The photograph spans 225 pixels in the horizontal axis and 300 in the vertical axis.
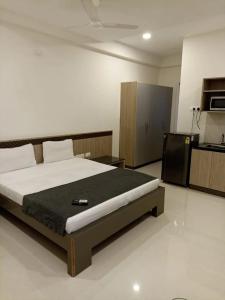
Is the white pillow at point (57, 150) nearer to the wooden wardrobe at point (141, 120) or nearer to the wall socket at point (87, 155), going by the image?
the wall socket at point (87, 155)

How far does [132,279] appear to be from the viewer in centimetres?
198

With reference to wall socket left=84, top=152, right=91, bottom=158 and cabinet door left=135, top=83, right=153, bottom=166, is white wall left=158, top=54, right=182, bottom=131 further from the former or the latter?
wall socket left=84, top=152, right=91, bottom=158

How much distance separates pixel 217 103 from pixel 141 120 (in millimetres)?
1775

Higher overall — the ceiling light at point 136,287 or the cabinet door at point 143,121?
the cabinet door at point 143,121

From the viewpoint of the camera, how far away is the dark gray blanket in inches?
82.4

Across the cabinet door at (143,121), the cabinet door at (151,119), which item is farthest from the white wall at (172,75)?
the cabinet door at (143,121)

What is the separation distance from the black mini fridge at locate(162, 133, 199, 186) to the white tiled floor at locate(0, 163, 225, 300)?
1.28m

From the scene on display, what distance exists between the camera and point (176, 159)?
13.8 feet

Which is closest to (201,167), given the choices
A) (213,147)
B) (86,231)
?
(213,147)

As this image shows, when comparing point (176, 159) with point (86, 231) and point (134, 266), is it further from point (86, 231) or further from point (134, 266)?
point (86, 231)

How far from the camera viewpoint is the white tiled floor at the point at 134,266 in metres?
1.84

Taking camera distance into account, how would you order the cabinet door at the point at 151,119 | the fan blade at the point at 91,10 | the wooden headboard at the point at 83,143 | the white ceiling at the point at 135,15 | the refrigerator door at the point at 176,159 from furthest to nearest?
1. the cabinet door at the point at 151,119
2. the refrigerator door at the point at 176,159
3. the wooden headboard at the point at 83,143
4. the white ceiling at the point at 135,15
5. the fan blade at the point at 91,10

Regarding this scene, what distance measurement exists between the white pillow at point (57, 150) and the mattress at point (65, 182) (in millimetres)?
120

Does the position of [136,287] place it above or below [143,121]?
below
